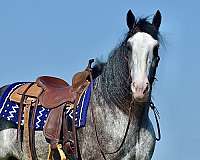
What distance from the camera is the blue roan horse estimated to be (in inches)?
300

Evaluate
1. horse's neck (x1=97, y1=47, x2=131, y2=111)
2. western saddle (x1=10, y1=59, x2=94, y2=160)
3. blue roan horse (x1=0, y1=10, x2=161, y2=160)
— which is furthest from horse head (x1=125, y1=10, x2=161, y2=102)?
western saddle (x1=10, y1=59, x2=94, y2=160)

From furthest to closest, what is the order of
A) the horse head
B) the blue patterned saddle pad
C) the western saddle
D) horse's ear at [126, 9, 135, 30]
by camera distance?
the western saddle
the blue patterned saddle pad
horse's ear at [126, 9, 135, 30]
the horse head

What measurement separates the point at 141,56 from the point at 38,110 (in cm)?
212

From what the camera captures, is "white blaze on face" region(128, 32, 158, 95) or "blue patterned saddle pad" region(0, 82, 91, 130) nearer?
"white blaze on face" region(128, 32, 158, 95)

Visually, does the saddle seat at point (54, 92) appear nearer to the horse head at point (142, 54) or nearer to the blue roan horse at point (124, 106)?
the blue roan horse at point (124, 106)

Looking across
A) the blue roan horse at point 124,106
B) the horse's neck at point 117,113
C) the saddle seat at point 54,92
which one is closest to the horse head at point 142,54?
the blue roan horse at point 124,106

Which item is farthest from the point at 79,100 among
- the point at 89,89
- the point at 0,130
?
the point at 0,130

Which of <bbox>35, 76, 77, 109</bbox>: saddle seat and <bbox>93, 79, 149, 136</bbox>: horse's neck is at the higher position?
<bbox>35, 76, 77, 109</bbox>: saddle seat

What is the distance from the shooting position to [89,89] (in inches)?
331

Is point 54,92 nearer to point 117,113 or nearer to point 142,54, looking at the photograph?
point 117,113

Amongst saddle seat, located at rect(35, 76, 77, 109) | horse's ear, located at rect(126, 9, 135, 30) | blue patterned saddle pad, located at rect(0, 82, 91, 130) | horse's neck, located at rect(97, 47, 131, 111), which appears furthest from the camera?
saddle seat, located at rect(35, 76, 77, 109)

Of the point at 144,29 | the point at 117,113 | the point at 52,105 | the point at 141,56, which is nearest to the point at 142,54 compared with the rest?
the point at 141,56

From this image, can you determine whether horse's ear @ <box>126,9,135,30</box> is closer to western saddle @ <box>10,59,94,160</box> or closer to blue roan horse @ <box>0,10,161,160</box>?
blue roan horse @ <box>0,10,161,160</box>

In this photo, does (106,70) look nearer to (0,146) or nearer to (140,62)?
(140,62)
